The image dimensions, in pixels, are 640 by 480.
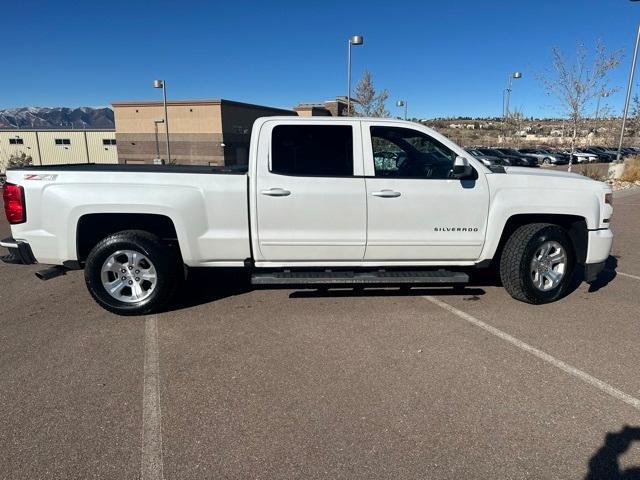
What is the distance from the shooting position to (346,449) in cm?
252

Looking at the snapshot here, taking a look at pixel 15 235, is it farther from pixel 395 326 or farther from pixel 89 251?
pixel 395 326

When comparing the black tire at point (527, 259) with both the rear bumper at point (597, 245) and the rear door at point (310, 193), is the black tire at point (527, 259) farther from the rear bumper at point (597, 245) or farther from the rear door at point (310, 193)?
the rear door at point (310, 193)

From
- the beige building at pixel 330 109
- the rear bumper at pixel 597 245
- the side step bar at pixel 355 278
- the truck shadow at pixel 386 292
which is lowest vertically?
the truck shadow at pixel 386 292

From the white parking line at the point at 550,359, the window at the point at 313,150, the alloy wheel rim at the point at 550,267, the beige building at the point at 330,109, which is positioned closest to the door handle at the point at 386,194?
the window at the point at 313,150

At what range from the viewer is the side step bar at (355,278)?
14.4 ft

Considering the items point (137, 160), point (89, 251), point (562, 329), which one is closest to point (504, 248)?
point (562, 329)

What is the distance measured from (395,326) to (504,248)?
5.24ft

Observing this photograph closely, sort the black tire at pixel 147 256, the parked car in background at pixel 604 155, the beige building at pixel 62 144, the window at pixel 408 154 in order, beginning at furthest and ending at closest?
the beige building at pixel 62 144 → the parked car in background at pixel 604 155 → the window at pixel 408 154 → the black tire at pixel 147 256

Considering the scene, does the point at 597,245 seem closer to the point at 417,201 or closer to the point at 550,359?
the point at 550,359

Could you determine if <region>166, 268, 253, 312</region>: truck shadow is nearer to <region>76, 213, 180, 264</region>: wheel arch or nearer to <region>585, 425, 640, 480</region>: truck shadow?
<region>76, 213, 180, 264</region>: wheel arch

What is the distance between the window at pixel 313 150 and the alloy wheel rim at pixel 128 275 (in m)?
1.63

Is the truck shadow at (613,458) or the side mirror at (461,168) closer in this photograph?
the truck shadow at (613,458)

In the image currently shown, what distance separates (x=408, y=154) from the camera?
4699 mm

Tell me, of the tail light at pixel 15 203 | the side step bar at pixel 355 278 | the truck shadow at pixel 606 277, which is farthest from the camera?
the truck shadow at pixel 606 277
